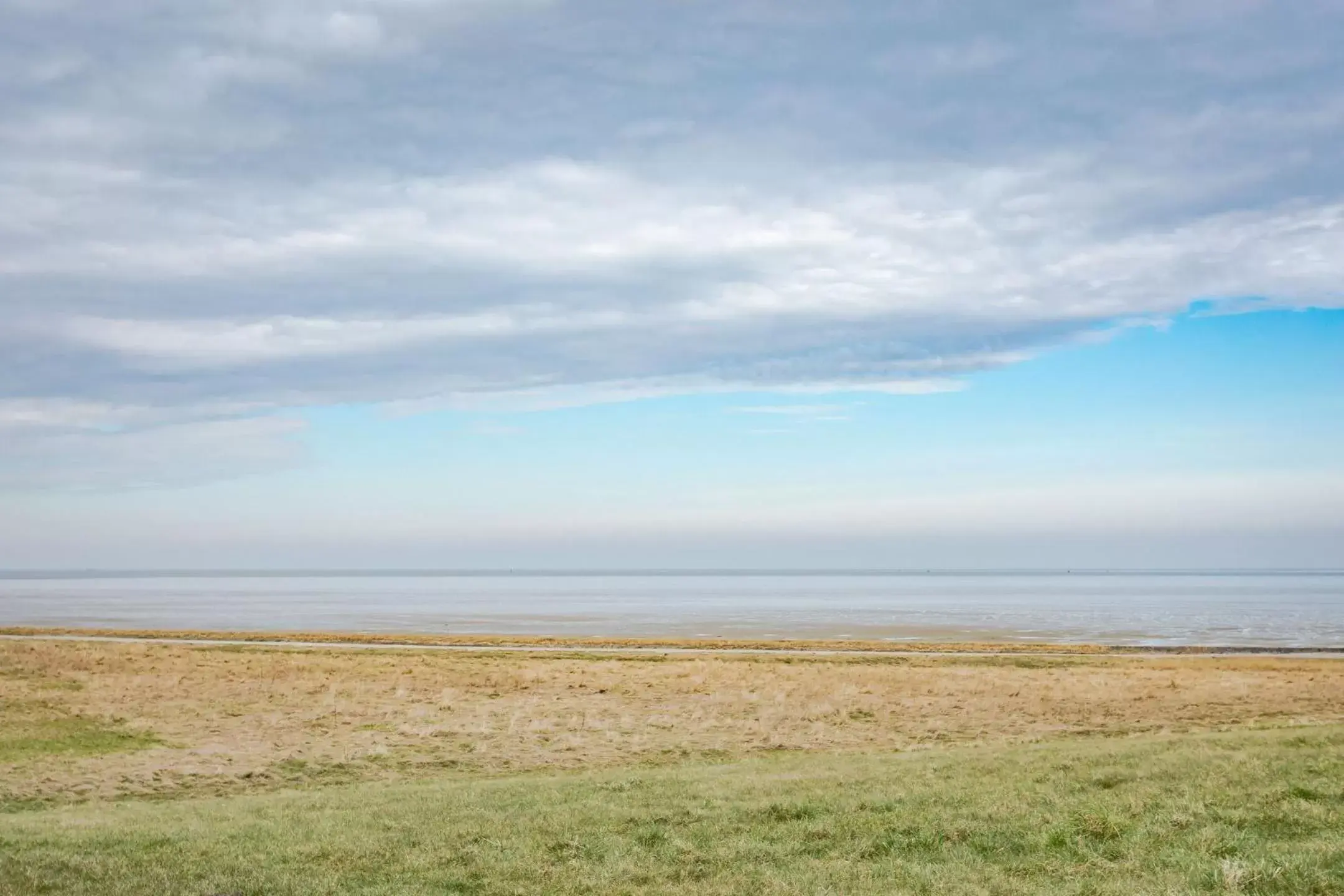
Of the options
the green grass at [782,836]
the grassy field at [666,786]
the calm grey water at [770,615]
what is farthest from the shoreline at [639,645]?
the green grass at [782,836]

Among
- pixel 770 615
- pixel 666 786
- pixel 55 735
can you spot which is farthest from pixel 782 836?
pixel 770 615

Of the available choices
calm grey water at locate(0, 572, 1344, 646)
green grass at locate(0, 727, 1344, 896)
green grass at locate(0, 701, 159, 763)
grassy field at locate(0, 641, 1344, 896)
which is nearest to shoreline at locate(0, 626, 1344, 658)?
calm grey water at locate(0, 572, 1344, 646)

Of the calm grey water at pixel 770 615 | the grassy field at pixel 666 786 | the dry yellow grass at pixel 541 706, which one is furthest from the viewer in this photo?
the calm grey water at pixel 770 615

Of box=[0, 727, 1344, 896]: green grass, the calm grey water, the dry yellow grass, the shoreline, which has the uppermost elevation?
box=[0, 727, 1344, 896]: green grass

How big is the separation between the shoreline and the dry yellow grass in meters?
9.09

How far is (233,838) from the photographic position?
13.9m

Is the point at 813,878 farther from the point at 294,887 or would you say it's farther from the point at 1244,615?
the point at 1244,615

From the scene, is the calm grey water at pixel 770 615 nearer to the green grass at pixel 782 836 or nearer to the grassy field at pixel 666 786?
the grassy field at pixel 666 786

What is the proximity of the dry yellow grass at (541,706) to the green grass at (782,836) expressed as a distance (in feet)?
27.0

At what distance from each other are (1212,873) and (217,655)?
51764 mm

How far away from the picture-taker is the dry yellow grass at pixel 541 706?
25.8 metres

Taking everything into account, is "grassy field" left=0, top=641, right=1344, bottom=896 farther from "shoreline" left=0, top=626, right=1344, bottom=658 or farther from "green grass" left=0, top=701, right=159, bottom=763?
"shoreline" left=0, top=626, right=1344, bottom=658

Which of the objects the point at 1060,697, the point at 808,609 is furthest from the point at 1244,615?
the point at 1060,697

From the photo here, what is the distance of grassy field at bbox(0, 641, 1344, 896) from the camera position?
452 inches
